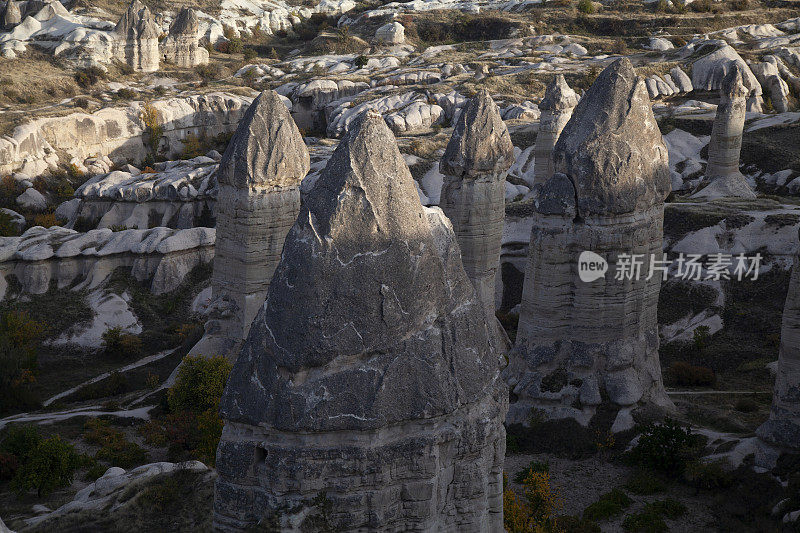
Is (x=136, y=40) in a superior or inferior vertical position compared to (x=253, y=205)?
superior

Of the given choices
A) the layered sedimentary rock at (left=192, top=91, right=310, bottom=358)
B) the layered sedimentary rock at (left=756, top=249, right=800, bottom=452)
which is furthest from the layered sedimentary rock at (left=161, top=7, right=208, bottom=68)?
the layered sedimentary rock at (left=756, top=249, right=800, bottom=452)

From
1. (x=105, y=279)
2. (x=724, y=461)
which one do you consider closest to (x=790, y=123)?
(x=724, y=461)

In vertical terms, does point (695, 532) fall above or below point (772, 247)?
below

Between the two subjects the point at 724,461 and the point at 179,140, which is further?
the point at 179,140

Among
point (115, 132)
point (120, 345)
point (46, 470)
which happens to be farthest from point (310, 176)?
point (46, 470)

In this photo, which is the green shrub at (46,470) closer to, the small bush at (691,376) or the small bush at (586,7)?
the small bush at (691,376)

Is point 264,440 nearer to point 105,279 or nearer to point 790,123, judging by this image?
point 105,279

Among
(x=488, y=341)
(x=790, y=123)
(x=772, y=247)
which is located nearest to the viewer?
(x=488, y=341)

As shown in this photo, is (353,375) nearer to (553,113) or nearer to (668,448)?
(668,448)
